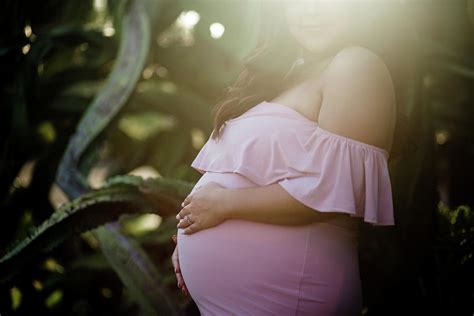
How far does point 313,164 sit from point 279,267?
193mm

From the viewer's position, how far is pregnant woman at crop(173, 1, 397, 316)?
1.03m

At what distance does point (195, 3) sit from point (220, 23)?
0.53 ft

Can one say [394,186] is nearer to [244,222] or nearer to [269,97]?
[269,97]

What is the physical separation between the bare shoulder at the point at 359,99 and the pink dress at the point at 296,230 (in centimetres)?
2

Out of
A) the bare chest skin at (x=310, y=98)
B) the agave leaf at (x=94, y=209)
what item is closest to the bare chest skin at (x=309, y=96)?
the bare chest skin at (x=310, y=98)

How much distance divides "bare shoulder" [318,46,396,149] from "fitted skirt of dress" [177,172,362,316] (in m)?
0.18

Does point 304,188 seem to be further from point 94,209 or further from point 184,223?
point 94,209

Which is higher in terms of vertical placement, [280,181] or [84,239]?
[280,181]

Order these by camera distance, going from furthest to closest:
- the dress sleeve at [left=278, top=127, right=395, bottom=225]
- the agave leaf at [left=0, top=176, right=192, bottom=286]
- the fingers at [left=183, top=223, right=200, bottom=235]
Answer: the agave leaf at [left=0, top=176, right=192, bottom=286]
the fingers at [left=183, top=223, right=200, bottom=235]
the dress sleeve at [left=278, top=127, right=395, bottom=225]

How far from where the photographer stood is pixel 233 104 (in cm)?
125

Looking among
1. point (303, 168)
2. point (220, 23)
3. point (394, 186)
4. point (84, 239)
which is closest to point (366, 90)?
point (303, 168)

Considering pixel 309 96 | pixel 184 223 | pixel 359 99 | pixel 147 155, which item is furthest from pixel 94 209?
pixel 147 155

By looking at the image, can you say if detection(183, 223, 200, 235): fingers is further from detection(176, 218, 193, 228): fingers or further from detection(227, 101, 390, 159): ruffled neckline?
detection(227, 101, 390, 159): ruffled neckline

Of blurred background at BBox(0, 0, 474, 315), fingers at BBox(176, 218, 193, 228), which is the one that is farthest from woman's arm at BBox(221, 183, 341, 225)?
blurred background at BBox(0, 0, 474, 315)
